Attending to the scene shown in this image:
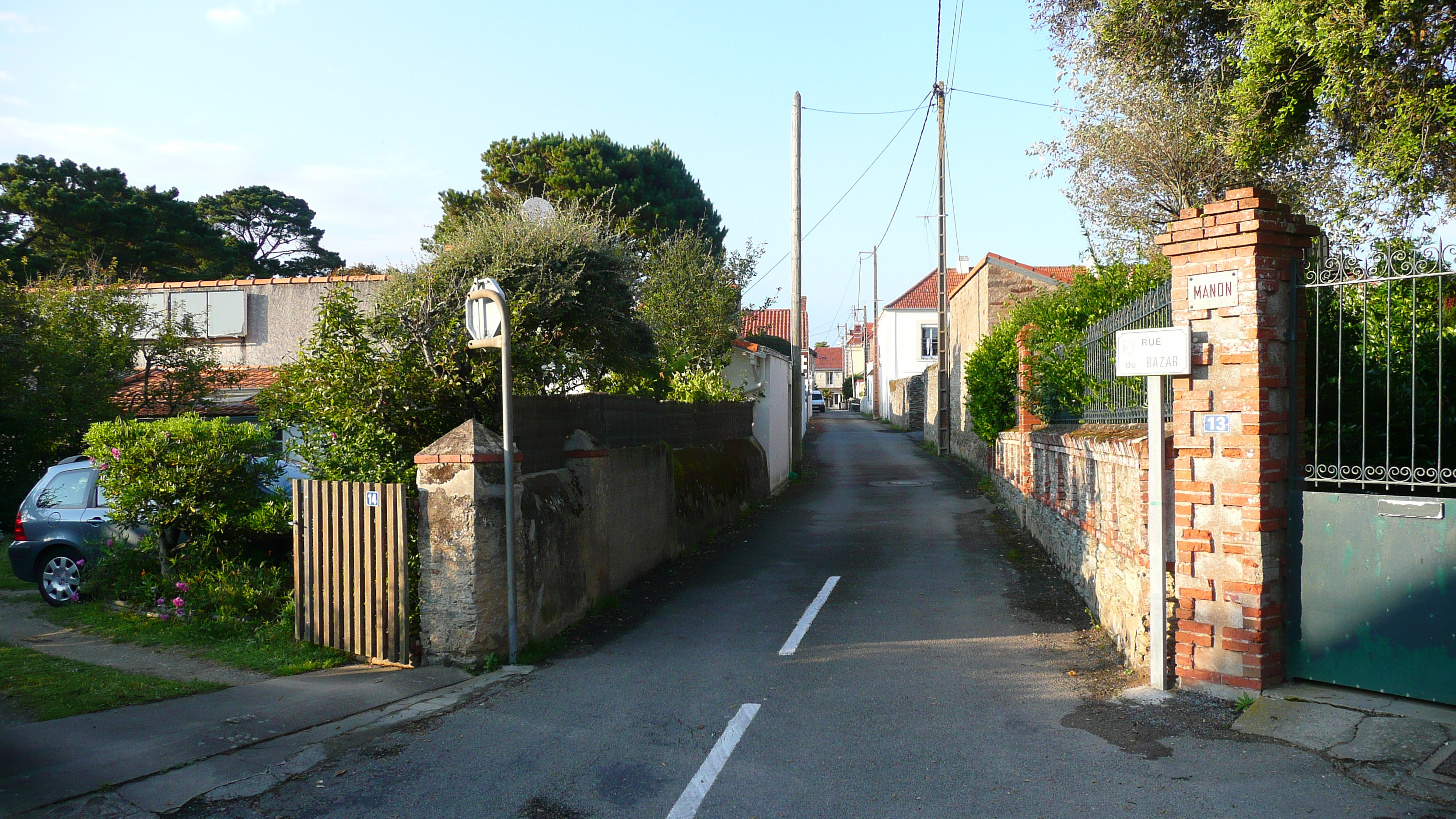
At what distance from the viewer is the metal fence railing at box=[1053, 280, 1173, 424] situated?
23.6 feet

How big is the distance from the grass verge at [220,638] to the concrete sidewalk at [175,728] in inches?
10.9

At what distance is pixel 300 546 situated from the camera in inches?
291

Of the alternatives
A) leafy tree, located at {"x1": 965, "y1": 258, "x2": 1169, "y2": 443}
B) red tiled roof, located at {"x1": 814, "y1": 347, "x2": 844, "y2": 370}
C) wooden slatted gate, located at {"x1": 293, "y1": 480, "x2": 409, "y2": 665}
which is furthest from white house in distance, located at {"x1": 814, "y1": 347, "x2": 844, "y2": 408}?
wooden slatted gate, located at {"x1": 293, "y1": 480, "x2": 409, "y2": 665}

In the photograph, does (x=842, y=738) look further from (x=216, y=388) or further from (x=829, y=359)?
(x=829, y=359)

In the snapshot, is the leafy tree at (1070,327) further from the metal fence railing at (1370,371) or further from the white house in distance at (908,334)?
the white house in distance at (908,334)

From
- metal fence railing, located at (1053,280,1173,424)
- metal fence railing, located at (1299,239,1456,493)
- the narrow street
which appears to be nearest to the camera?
the narrow street

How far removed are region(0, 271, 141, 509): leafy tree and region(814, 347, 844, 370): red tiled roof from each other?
102676 millimetres

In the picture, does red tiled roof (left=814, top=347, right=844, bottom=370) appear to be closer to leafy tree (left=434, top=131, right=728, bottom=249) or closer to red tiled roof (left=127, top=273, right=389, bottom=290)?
leafy tree (left=434, top=131, right=728, bottom=249)

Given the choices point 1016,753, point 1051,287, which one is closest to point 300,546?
point 1016,753

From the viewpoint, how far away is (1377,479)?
5.41 m

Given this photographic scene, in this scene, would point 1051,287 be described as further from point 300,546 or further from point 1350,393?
point 300,546

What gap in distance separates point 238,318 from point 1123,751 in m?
21.2

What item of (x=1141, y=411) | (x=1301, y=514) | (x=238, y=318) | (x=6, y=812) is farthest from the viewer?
(x=238, y=318)

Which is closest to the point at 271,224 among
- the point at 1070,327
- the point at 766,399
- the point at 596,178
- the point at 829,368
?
the point at 596,178
